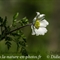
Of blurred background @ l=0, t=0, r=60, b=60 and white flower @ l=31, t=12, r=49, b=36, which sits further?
blurred background @ l=0, t=0, r=60, b=60

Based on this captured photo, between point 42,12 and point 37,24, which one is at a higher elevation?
point 42,12

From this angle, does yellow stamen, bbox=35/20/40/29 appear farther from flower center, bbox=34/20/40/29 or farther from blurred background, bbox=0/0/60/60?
blurred background, bbox=0/0/60/60

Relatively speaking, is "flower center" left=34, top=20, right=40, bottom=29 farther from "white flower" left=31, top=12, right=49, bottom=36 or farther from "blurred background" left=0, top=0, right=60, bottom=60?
"blurred background" left=0, top=0, right=60, bottom=60

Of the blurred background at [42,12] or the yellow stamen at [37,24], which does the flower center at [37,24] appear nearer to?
the yellow stamen at [37,24]

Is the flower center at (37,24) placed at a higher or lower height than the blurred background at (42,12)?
lower

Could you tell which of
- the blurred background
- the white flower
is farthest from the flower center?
the blurred background

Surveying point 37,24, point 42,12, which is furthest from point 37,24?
point 42,12

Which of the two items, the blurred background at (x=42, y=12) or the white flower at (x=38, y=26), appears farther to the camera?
the blurred background at (x=42, y=12)

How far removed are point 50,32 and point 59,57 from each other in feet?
3.51

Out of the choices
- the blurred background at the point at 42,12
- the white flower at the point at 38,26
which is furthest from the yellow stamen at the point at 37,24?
the blurred background at the point at 42,12

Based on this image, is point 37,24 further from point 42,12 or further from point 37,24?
point 42,12

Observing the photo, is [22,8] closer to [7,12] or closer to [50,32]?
[7,12]

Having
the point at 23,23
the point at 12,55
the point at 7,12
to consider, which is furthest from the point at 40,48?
the point at 23,23

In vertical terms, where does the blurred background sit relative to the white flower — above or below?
above
